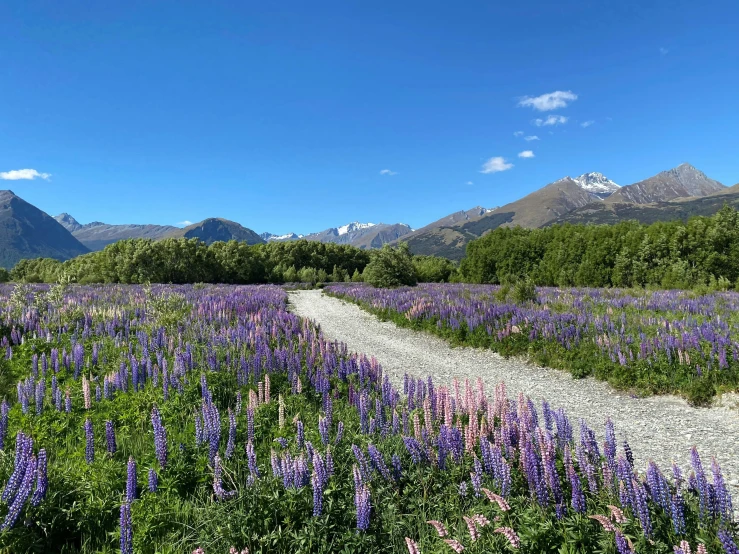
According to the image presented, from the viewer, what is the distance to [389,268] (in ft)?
111

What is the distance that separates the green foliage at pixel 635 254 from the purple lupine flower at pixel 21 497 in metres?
29.3

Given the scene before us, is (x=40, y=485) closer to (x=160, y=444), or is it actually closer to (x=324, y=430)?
(x=160, y=444)

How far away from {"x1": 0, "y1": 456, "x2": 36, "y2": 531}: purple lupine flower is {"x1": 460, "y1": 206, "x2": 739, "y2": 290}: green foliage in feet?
96.0

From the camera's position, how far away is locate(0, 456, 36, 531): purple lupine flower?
8.58ft

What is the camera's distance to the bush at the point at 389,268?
3378 centimetres

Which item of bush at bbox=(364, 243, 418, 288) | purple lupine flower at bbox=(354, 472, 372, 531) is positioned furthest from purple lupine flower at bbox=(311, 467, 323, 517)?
bush at bbox=(364, 243, 418, 288)

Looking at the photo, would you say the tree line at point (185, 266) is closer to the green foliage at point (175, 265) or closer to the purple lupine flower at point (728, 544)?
the green foliage at point (175, 265)

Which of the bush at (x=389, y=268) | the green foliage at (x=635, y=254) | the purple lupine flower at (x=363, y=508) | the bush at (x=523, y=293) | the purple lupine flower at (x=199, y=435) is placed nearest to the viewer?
the purple lupine flower at (x=363, y=508)

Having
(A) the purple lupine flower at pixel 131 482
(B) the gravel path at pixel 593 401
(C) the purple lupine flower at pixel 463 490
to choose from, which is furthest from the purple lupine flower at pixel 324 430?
(B) the gravel path at pixel 593 401

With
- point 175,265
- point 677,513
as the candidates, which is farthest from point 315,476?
point 175,265

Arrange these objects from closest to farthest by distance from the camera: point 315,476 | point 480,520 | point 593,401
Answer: point 480,520
point 315,476
point 593,401

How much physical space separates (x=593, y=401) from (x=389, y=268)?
2602 centimetres

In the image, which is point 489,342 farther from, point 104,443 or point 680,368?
point 104,443

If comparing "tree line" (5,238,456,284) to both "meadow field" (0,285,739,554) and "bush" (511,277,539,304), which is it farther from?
"meadow field" (0,285,739,554)
